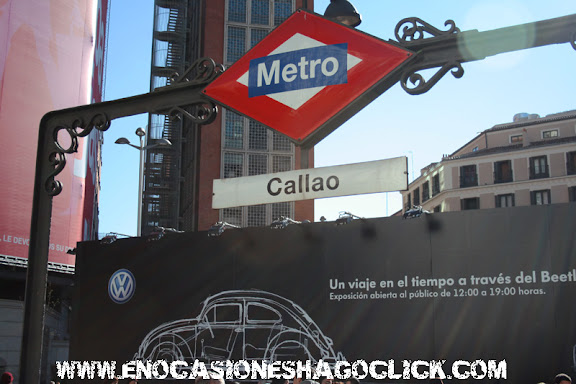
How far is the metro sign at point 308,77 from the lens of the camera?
427 cm

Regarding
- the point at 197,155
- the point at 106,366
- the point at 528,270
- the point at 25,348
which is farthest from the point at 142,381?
the point at 197,155

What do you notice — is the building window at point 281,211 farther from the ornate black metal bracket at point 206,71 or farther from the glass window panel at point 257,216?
the ornate black metal bracket at point 206,71

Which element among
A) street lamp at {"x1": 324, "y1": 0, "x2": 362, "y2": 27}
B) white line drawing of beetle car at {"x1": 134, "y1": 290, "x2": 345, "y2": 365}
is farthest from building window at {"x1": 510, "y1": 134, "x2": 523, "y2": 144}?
street lamp at {"x1": 324, "y1": 0, "x2": 362, "y2": 27}

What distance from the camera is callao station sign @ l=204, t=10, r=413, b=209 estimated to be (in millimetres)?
4078

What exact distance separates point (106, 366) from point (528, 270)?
11.5m

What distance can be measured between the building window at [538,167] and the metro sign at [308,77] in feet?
166

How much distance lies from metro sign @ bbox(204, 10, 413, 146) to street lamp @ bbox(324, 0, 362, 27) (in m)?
0.10

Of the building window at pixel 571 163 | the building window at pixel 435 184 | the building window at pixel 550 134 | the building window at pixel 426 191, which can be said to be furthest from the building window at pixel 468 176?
the building window at pixel 571 163

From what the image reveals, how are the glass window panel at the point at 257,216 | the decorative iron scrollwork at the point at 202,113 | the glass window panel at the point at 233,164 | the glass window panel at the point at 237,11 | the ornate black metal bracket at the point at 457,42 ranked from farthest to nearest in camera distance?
the glass window panel at the point at 237,11 < the glass window panel at the point at 233,164 < the glass window panel at the point at 257,216 < the decorative iron scrollwork at the point at 202,113 < the ornate black metal bracket at the point at 457,42

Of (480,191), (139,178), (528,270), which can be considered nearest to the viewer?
(528,270)

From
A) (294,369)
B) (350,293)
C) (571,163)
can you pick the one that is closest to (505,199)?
(571,163)

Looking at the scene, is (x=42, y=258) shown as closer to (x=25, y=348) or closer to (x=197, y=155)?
(x=25, y=348)

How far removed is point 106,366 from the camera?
18328 millimetres

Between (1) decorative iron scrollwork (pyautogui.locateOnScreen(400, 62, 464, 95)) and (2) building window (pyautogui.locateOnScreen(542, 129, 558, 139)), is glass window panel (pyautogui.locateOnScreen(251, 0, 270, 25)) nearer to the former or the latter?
(2) building window (pyautogui.locateOnScreen(542, 129, 558, 139))
